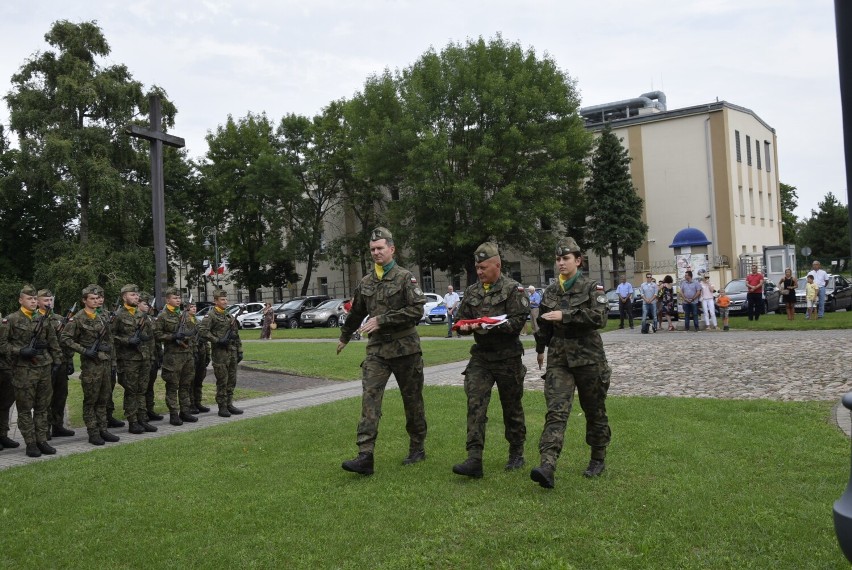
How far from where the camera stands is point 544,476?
594cm

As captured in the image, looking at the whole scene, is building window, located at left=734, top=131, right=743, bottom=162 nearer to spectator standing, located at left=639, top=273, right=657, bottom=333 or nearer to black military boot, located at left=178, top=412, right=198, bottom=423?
spectator standing, located at left=639, top=273, right=657, bottom=333

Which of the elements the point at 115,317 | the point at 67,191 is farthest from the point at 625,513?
the point at 67,191

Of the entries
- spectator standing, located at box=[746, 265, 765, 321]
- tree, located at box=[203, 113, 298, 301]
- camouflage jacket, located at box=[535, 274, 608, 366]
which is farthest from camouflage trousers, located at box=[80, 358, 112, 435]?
tree, located at box=[203, 113, 298, 301]

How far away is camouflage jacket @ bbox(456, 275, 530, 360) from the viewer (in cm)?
683

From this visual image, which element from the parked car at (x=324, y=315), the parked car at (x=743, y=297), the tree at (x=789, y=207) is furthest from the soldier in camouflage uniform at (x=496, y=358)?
the tree at (x=789, y=207)

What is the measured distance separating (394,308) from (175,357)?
5698mm

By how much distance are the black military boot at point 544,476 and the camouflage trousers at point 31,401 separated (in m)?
6.65

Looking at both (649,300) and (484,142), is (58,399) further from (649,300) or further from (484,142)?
(484,142)

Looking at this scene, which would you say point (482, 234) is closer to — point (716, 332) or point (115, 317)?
point (716, 332)

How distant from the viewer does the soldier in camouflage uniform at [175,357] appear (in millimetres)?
11641

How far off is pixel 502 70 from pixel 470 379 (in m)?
39.1

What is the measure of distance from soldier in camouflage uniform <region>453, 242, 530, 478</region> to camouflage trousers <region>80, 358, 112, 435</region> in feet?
19.1

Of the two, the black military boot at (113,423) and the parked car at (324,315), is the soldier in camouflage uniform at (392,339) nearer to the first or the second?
the black military boot at (113,423)

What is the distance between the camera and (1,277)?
4247 cm
